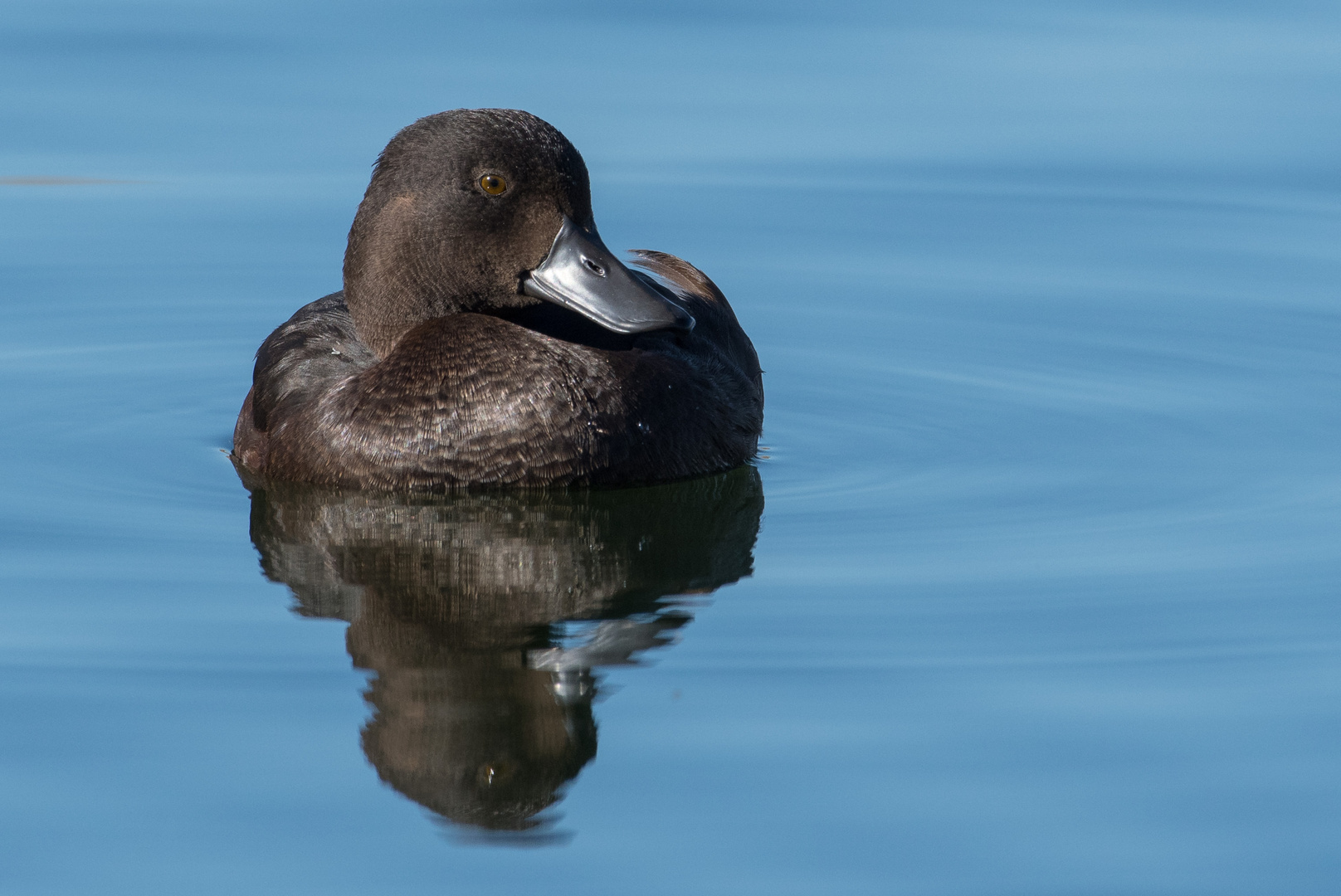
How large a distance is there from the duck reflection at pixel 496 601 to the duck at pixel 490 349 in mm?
119

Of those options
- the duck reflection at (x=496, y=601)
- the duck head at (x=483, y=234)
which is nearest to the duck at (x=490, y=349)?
the duck head at (x=483, y=234)

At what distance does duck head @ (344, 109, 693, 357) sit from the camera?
255 inches

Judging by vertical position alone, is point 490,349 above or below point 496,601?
above

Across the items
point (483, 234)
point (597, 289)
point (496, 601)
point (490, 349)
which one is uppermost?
point (483, 234)

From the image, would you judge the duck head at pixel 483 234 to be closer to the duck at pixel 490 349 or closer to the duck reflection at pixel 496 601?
the duck at pixel 490 349

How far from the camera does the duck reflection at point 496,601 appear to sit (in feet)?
14.9

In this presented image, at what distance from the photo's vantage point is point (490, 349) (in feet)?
21.4

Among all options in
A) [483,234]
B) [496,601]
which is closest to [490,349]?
[483,234]

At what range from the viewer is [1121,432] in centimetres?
726

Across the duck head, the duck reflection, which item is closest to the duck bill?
the duck head

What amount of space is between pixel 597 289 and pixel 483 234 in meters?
0.39

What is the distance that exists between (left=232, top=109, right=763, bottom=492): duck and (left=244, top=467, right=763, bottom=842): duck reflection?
0.39 feet

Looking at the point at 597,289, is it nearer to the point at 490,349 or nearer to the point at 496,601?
the point at 490,349

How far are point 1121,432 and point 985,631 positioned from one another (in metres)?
2.17
